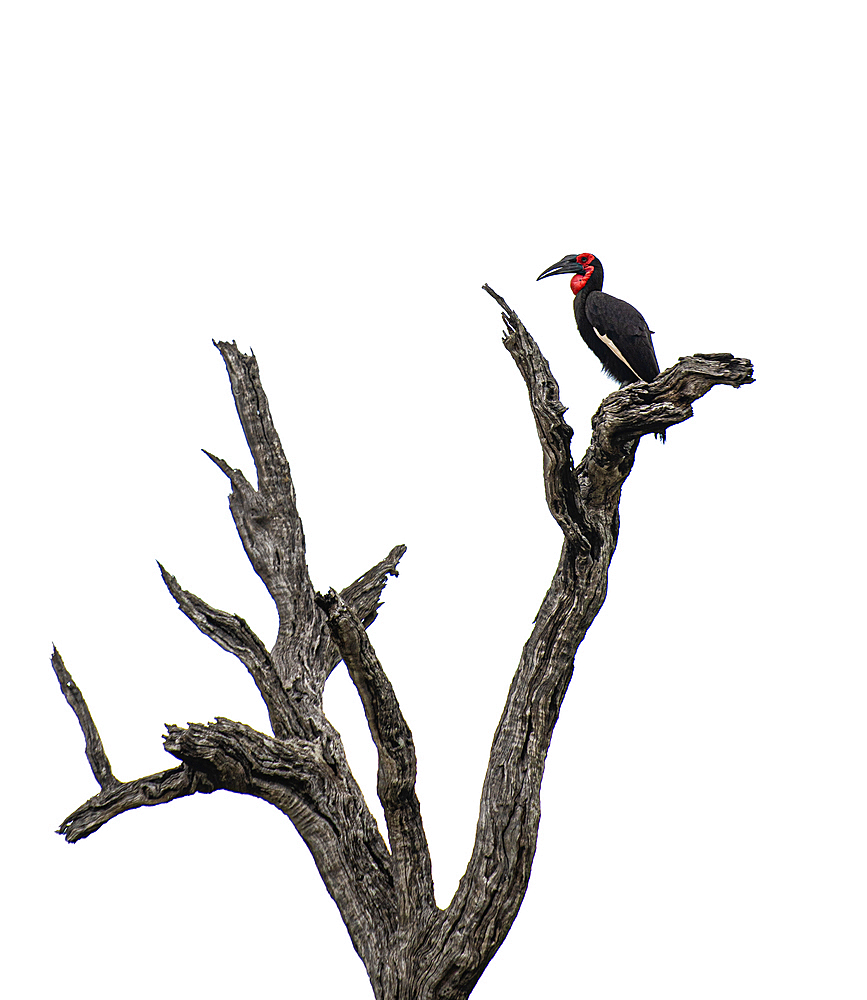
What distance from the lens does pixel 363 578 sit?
6.33 metres

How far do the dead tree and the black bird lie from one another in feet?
→ 2.11

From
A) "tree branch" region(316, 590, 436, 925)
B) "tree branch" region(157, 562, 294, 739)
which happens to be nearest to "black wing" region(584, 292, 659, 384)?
"tree branch" region(316, 590, 436, 925)

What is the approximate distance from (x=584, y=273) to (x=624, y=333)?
21.6 inches

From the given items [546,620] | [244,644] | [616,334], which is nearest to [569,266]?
[616,334]

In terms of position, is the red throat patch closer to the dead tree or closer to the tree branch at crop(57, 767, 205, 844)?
the dead tree

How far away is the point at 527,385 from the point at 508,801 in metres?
1.94

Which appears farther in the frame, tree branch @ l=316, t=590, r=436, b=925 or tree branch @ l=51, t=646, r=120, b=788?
tree branch @ l=51, t=646, r=120, b=788

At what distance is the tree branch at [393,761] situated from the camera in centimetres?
455

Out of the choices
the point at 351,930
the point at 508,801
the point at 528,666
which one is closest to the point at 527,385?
the point at 528,666

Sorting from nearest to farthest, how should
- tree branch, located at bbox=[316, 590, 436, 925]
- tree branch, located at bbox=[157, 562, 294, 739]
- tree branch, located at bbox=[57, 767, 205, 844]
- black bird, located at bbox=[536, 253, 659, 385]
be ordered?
tree branch, located at bbox=[316, 590, 436, 925] → tree branch, located at bbox=[57, 767, 205, 844] → black bird, located at bbox=[536, 253, 659, 385] → tree branch, located at bbox=[157, 562, 294, 739]

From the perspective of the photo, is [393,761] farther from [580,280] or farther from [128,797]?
[580,280]

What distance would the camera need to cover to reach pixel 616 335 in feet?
17.2

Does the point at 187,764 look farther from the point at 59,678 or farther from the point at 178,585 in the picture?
the point at 178,585

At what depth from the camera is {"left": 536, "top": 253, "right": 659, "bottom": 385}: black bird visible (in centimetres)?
523
